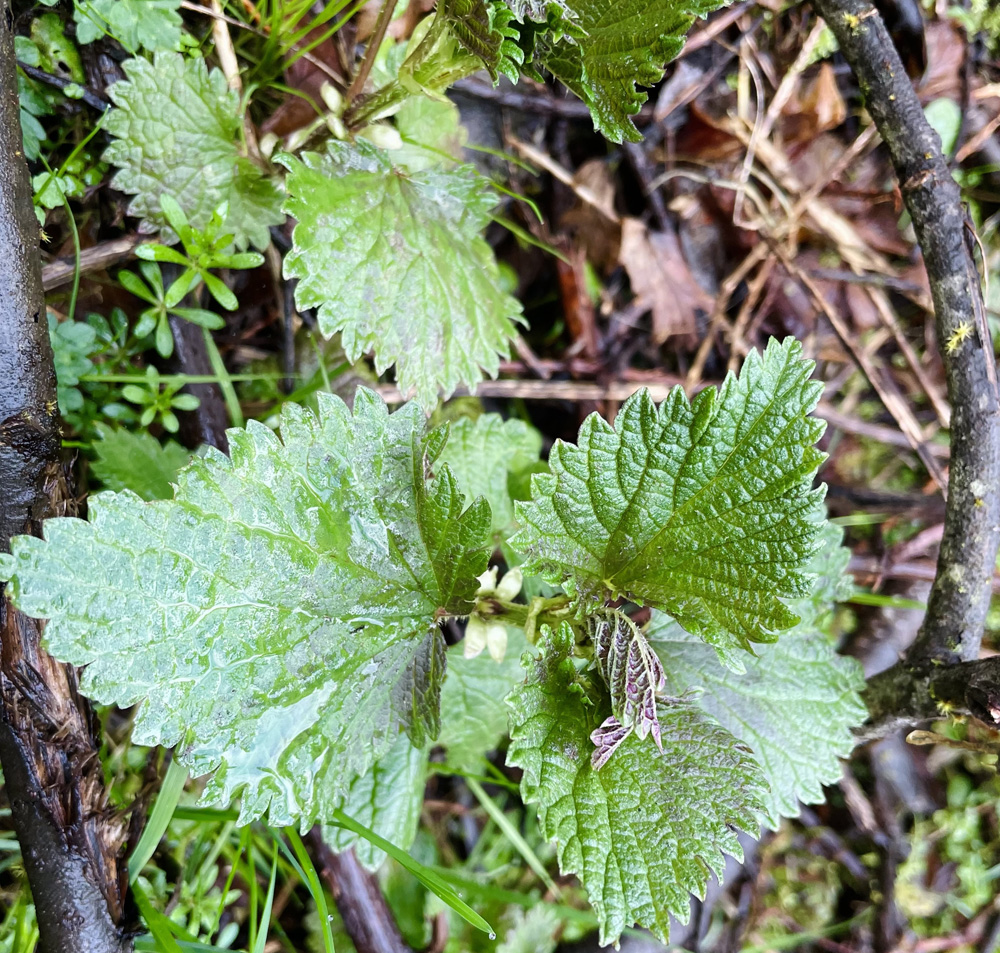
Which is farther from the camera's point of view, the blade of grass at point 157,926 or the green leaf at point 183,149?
the green leaf at point 183,149

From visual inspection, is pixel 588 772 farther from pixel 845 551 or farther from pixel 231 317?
pixel 231 317

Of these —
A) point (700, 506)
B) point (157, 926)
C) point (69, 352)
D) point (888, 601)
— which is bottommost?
point (157, 926)

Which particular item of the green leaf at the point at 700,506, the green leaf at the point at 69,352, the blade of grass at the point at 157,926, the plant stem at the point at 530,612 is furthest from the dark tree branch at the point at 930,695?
the green leaf at the point at 69,352

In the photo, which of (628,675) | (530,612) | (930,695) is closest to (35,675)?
(530,612)

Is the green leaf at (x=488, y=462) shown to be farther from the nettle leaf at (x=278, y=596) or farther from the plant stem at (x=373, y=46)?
the plant stem at (x=373, y=46)

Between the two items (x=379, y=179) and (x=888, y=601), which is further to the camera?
(x=888, y=601)

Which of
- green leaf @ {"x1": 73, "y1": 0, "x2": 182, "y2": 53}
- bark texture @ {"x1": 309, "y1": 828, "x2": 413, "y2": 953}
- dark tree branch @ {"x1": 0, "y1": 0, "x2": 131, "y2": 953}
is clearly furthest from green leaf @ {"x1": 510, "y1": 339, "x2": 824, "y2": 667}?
green leaf @ {"x1": 73, "y1": 0, "x2": 182, "y2": 53}

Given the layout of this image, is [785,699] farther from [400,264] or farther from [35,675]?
[35,675]
